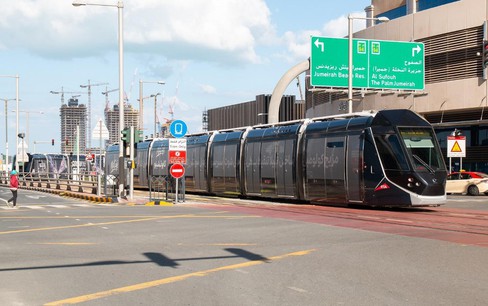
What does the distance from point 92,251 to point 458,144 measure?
1184 inches

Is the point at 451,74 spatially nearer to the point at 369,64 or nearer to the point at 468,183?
the point at 369,64

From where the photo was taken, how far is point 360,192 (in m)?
23.3

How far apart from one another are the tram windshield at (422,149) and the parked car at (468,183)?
15.0m

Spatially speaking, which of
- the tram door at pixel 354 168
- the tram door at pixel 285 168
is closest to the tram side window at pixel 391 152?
the tram door at pixel 354 168

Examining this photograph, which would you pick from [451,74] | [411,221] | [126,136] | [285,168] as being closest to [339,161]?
[285,168]

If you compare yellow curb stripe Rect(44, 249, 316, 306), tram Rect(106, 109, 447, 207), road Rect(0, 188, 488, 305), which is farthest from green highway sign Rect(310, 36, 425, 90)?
yellow curb stripe Rect(44, 249, 316, 306)

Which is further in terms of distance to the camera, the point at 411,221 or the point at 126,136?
the point at 126,136

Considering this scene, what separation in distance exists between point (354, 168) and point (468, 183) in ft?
52.4

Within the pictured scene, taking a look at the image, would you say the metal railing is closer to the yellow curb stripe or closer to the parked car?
the parked car

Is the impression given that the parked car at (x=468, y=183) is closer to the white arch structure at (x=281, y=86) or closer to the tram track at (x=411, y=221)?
the white arch structure at (x=281, y=86)

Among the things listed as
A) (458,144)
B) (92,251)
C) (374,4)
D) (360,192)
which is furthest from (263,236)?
(374,4)

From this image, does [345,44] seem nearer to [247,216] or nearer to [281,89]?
[281,89]

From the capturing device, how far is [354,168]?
2355 centimetres

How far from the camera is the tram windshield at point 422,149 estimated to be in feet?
72.7
